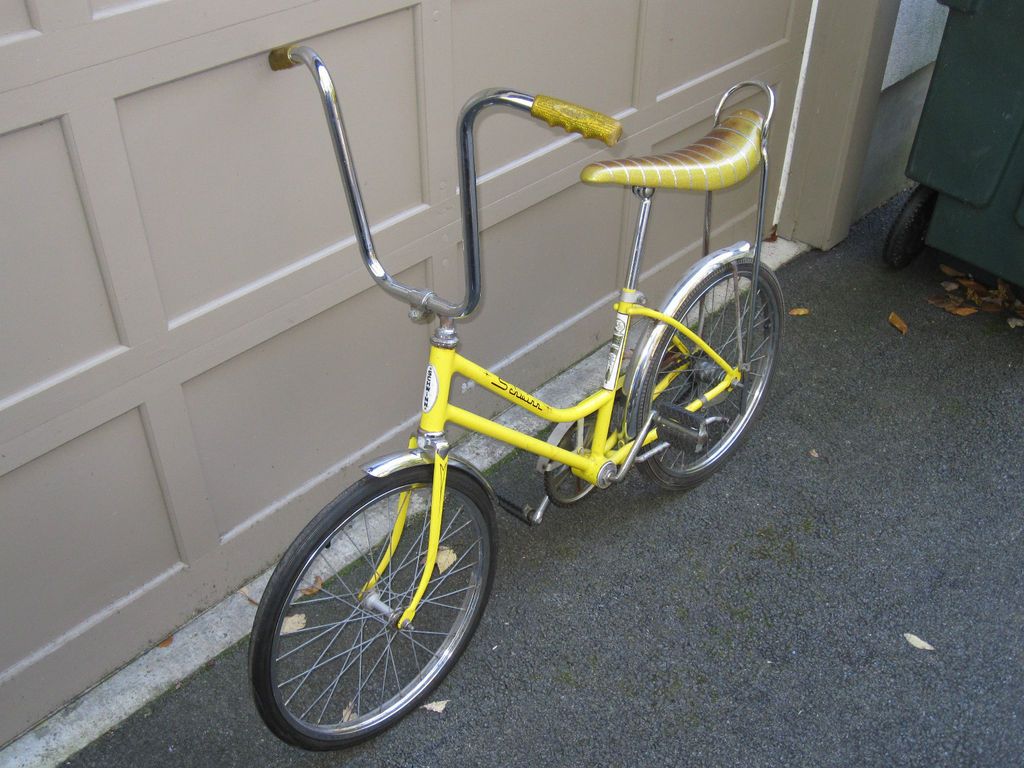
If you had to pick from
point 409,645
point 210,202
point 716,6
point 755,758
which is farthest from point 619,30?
point 755,758

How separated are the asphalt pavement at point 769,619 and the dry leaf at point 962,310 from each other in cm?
38

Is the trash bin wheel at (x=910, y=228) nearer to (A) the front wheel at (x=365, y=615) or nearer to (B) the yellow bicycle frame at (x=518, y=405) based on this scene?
(B) the yellow bicycle frame at (x=518, y=405)

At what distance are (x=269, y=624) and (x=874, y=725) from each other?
160 centimetres

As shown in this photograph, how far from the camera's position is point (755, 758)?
2.65 m

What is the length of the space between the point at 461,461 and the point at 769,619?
44.7 inches

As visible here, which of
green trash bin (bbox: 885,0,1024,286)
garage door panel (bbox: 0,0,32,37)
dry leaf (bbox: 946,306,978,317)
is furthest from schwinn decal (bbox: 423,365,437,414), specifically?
dry leaf (bbox: 946,306,978,317)

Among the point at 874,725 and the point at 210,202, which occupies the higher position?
the point at 210,202

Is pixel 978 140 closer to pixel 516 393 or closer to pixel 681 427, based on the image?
pixel 681 427

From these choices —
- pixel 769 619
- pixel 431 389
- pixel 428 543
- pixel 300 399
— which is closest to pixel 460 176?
pixel 431 389

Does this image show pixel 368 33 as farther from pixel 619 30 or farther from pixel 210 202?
pixel 619 30

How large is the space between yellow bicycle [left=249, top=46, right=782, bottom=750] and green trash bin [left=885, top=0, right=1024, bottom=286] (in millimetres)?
1133

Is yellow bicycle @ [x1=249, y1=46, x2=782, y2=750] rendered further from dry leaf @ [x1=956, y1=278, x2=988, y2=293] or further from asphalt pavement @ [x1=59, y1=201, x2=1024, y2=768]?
dry leaf @ [x1=956, y1=278, x2=988, y2=293]

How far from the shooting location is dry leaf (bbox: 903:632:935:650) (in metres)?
2.92

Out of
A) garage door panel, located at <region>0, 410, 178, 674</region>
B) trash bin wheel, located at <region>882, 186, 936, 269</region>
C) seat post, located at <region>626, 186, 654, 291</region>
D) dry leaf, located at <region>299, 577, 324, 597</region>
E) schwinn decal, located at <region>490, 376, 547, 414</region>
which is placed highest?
seat post, located at <region>626, 186, 654, 291</region>
